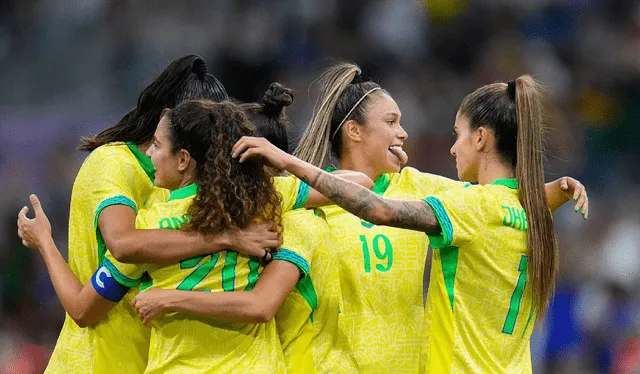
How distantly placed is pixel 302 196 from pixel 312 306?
0.41 m

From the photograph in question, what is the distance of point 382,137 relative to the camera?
4383 millimetres

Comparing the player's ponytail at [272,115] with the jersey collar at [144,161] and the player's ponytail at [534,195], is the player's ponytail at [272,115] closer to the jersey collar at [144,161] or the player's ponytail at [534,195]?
the jersey collar at [144,161]

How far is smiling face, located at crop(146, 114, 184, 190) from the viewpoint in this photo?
3510 millimetres

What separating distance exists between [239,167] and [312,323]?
0.73 meters

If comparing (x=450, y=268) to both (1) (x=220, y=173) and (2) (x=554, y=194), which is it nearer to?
(2) (x=554, y=194)

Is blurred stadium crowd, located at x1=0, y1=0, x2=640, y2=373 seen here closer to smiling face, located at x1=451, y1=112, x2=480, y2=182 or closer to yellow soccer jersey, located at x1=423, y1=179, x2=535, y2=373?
smiling face, located at x1=451, y1=112, x2=480, y2=182

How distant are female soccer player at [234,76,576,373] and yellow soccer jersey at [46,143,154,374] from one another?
0.86 metres

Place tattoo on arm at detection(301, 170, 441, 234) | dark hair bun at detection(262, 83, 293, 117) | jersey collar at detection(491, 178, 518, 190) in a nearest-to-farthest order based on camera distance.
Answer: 1. tattoo on arm at detection(301, 170, 441, 234)
2. jersey collar at detection(491, 178, 518, 190)
3. dark hair bun at detection(262, 83, 293, 117)

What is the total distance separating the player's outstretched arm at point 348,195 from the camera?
335cm

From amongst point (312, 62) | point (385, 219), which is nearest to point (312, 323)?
point (385, 219)

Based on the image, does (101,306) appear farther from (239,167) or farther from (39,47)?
(39,47)

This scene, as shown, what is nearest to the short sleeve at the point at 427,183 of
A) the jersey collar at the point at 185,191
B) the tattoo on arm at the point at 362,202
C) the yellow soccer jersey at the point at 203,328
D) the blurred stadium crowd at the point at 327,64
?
the tattoo on arm at the point at 362,202

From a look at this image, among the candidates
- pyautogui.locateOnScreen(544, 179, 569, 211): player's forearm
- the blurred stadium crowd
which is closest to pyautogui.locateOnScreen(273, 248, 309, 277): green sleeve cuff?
pyautogui.locateOnScreen(544, 179, 569, 211): player's forearm

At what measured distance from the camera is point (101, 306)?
3678 millimetres
